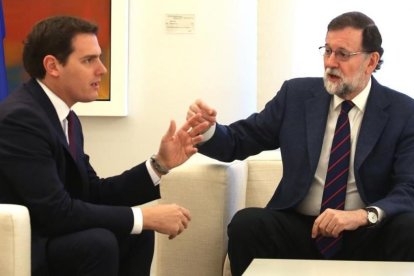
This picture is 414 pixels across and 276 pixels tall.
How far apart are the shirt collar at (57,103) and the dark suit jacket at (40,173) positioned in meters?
0.03

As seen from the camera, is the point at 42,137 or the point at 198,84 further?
the point at 198,84

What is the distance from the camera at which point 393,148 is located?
91.0 inches

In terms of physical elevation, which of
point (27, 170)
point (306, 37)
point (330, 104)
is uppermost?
point (306, 37)

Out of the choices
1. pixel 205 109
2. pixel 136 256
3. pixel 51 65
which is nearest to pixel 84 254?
pixel 136 256

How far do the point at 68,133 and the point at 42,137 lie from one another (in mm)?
267

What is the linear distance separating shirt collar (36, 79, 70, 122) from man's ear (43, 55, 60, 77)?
5cm

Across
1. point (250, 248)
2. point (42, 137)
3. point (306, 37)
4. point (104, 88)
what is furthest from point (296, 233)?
point (104, 88)

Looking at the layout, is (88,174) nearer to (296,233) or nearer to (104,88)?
(296,233)

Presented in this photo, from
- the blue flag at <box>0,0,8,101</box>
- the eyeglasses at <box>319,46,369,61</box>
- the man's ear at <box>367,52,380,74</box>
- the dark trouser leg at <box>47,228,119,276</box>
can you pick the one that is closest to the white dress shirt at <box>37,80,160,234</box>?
the dark trouser leg at <box>47,228,119,276</box>

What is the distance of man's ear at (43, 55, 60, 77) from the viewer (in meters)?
2.00

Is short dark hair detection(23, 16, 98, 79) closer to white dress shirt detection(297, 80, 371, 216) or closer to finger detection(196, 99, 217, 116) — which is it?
finger detection(196, 99, 217, 116)

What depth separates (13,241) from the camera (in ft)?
5.50

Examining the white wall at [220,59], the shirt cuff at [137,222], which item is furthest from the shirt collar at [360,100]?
the shirt cuff at [137,222]

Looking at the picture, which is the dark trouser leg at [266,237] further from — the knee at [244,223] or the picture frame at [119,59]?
the picture frame at [119,59]
